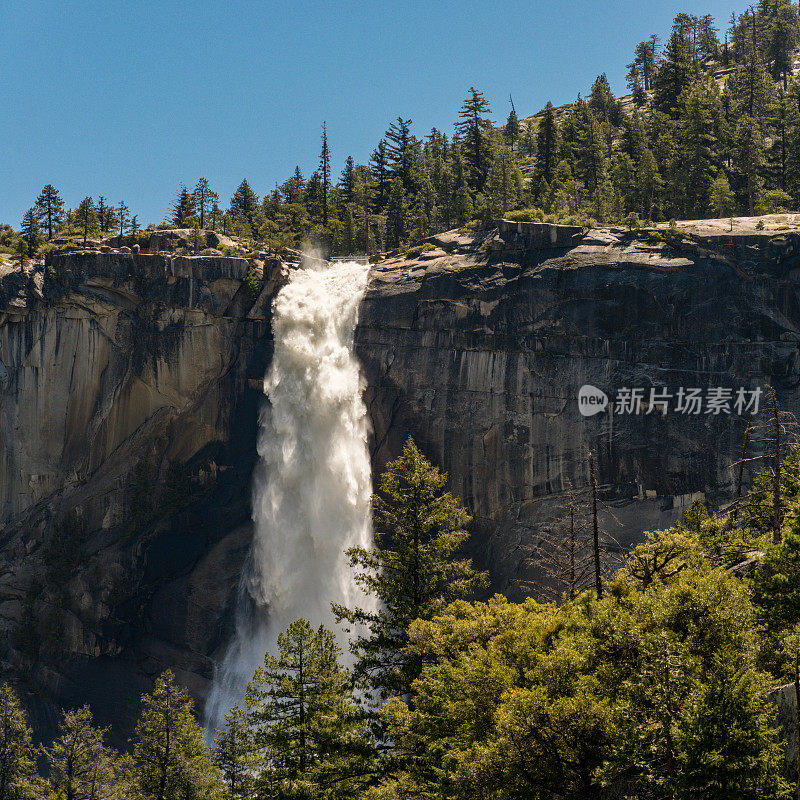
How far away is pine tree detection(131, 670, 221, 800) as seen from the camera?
3494cm

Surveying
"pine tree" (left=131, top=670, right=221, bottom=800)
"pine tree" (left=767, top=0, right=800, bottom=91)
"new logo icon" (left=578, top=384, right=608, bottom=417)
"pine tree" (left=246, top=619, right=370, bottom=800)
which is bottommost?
"pine tree" (left=131, top=670, right=221, bottom=800)

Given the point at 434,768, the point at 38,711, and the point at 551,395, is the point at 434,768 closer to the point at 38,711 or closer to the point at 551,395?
the point at 551,395

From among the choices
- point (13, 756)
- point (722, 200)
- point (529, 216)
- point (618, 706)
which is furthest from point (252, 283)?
point (618, 706)

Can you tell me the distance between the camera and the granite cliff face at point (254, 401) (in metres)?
43.5

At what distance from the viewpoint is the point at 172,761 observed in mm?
35375

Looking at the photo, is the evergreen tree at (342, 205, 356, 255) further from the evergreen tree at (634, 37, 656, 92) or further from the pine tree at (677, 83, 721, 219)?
the evergreen tree at (634, 37, 656, 92)

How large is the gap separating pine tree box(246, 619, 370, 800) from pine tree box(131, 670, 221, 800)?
31.3 feet

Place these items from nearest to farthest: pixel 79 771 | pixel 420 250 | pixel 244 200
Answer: pixel 79 771, pixel 420 250, pixel 244 200

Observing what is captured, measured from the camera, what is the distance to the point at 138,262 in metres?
53.8

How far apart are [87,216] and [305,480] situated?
2773 cm

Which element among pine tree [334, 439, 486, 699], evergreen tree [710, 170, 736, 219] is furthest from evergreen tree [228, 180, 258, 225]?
pine tree [334, 439, 486, 699]

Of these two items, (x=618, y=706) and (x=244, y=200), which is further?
(x=244, y=200)

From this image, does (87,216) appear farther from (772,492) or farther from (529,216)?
(772,492)

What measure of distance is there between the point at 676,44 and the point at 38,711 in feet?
228
